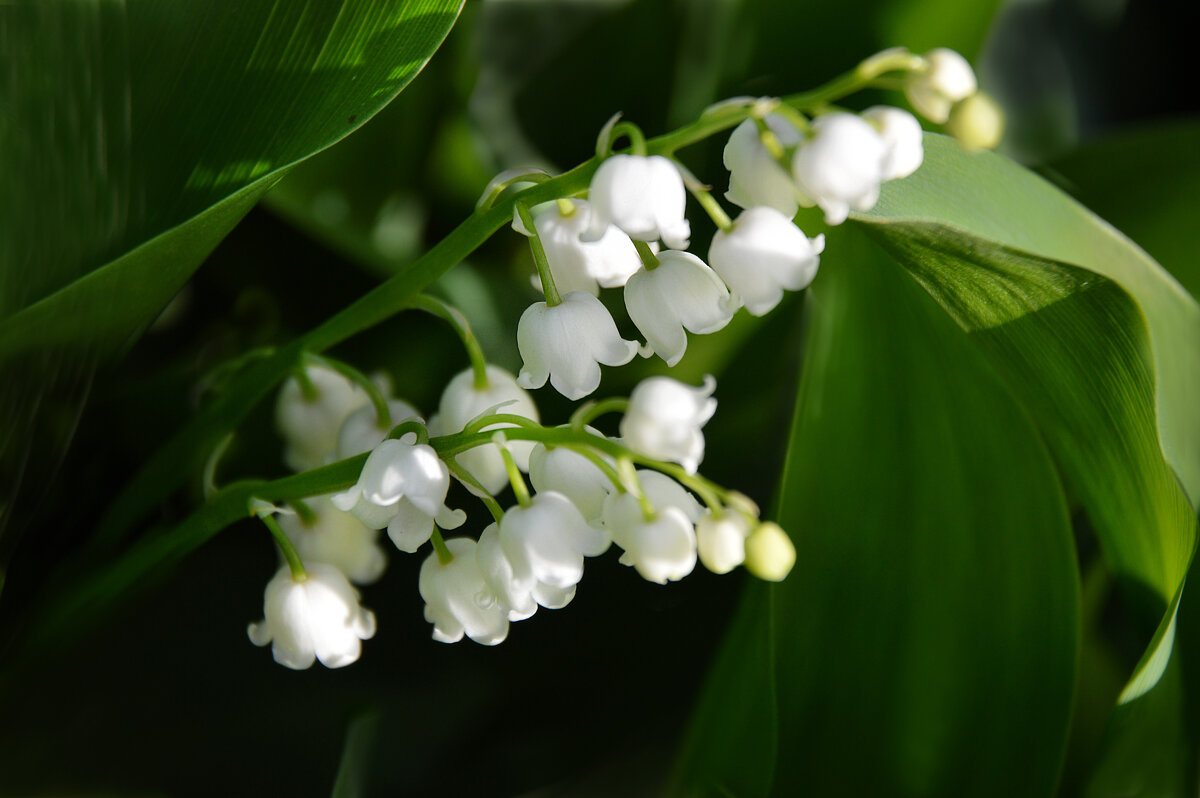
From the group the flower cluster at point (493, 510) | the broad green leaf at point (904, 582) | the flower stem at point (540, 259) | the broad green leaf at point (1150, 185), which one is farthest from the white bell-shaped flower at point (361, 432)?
the broad green leaf at point (1150, 185)

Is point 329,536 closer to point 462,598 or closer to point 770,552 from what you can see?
point 462,598

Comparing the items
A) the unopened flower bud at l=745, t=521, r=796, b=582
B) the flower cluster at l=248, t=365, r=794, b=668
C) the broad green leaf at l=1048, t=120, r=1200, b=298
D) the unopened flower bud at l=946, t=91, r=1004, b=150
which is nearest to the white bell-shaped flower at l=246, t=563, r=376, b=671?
the flower cluster at l=248, t=365, r=794, b=668

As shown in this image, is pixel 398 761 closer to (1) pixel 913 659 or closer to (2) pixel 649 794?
(2) pixel 649 794

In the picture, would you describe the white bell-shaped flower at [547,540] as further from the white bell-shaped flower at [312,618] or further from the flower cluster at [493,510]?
the white bell-shaped flower at [312,618]

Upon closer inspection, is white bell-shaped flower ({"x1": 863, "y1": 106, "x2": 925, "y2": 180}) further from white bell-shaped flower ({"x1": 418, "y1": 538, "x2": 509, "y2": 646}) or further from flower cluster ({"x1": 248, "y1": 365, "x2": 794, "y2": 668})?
white bell-shaped flower ({"x1": 418, "y1": 538, "x2": 509, "y2": 646})

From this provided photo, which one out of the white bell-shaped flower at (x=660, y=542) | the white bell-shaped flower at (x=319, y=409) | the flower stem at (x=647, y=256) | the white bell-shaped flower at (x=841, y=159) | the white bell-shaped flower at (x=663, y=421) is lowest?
the white bell-shaped flower at (x=660, y=542)

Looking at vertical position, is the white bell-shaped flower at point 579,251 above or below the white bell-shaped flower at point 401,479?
above
